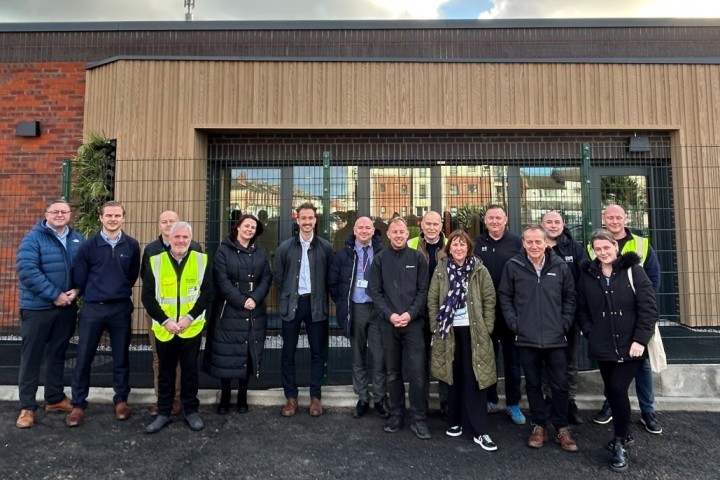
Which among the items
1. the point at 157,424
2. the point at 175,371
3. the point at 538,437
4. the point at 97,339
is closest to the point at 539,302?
the point at 538,437

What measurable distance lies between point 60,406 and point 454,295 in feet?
12.7

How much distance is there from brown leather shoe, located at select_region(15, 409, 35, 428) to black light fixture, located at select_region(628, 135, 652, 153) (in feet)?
27.9

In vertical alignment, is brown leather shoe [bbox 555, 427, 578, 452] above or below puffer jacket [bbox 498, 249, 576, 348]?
below

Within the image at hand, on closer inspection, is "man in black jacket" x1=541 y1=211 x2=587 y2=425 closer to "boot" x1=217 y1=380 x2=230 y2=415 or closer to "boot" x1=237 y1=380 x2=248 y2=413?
"boot" x1=237 y1=380 x2=248 y2=413

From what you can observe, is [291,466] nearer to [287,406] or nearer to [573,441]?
[287,406]

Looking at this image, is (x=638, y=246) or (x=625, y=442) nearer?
(x=625, y=442)

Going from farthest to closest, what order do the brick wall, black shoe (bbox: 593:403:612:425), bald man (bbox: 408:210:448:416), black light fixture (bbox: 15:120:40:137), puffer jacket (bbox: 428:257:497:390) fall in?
black light fixture (bbox: 15:120:40:137), the brick wall, bald man (bbox: 408:210:448:416), black shoe (bbox: 593:403:612:425), puffer jacket (bbox: 428:257:497:390)

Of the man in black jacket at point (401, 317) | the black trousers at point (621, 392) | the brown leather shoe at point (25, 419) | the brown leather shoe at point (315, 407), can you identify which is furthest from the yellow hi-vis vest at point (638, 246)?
the brown leather shoe at point (25, 419)

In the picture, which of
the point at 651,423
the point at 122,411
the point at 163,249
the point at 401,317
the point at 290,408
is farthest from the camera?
the point at 290,408

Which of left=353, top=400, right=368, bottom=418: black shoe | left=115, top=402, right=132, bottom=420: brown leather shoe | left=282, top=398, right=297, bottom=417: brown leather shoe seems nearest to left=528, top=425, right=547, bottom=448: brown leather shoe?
left=353, top=400, right=368, bottom=418: black shoe

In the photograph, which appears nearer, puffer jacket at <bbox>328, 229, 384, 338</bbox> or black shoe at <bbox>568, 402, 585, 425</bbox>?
black shoe at <bbox>568, 402, 585, 425</bbox>

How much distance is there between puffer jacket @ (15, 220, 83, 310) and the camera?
3.90 metres

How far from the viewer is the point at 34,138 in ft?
24.5

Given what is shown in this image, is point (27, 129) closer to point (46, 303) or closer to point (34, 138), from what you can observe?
point (34, 138)
